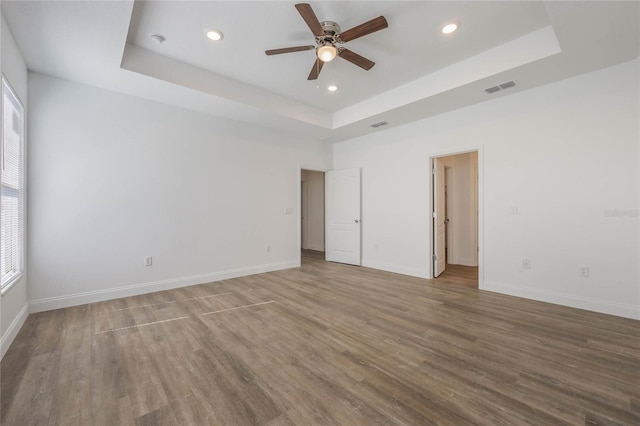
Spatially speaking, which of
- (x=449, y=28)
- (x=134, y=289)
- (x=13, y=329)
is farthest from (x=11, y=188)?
(x=449, y=28)

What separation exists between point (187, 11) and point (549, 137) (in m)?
4.49

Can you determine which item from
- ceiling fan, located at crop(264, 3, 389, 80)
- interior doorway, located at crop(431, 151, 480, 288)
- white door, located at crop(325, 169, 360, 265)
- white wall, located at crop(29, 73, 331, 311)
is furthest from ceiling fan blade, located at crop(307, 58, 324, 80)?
interior doorway, located at crop(431, 151, 480, 288)

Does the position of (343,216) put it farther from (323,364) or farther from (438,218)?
(323,364)

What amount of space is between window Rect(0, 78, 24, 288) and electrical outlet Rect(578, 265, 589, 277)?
6120 mm

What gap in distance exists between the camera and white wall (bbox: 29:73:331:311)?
10.6ft

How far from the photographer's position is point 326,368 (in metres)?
2.05

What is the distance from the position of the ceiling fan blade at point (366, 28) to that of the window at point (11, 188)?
3.10m

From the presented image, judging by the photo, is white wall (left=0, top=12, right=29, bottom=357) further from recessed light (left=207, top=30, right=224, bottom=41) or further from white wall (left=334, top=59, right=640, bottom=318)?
white wall (left=334, top=59, right=640, bottom=318)

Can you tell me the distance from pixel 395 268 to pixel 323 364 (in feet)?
11.0

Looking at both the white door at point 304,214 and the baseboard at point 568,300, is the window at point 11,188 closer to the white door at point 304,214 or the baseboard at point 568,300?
the baseboard at point 568,300

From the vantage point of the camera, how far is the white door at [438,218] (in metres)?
4.74

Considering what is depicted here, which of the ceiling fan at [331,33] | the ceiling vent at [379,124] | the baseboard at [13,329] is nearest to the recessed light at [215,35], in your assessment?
the ceiling fan at [331,33]

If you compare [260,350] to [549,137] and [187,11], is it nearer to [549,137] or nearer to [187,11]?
[187,11]

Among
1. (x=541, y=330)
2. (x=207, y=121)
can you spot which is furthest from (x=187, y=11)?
(x=541, y=330)
